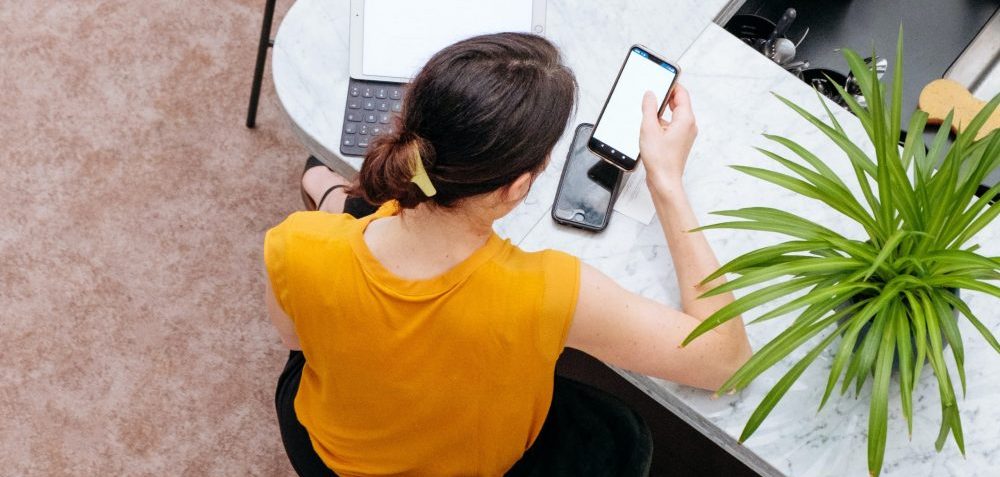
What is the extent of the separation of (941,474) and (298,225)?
0.95 m

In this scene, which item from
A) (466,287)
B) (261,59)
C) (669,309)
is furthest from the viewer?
(261,59)

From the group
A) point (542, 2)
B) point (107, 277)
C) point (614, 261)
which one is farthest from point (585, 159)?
point (107, 277)

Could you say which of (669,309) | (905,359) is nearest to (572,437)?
(669,309)

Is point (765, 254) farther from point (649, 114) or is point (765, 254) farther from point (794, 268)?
point (649, 114)

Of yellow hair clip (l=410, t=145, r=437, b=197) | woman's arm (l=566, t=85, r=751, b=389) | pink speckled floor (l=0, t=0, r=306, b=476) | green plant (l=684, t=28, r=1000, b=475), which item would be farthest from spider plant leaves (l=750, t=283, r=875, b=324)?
pink speckled floor (l=0, t=0, r=306, b=476)

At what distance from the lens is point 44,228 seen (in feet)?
7.52

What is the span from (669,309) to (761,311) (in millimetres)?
173

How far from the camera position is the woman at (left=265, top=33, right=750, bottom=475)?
3.51 feet

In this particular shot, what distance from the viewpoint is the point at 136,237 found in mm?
2293

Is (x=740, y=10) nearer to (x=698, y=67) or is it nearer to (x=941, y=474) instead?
(x=698, y=67)

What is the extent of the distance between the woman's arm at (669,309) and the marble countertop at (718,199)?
0.07 metres

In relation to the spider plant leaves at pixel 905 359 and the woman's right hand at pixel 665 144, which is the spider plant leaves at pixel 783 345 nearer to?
the spider plant leaves at pixel 905 359

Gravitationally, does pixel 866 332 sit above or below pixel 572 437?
above

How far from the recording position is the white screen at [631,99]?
54.9 inches
